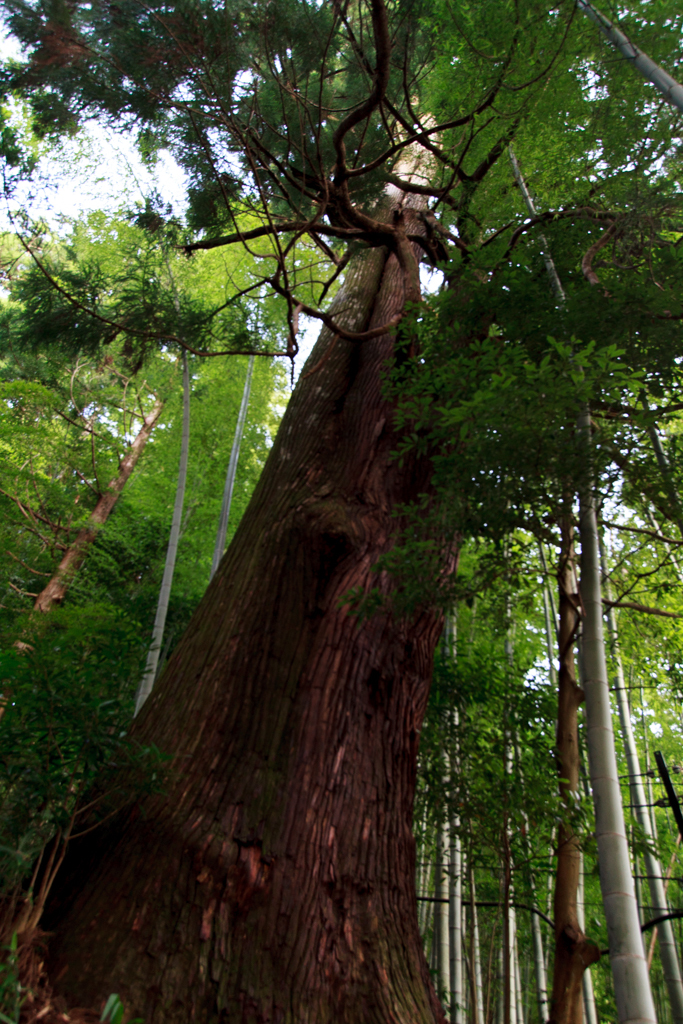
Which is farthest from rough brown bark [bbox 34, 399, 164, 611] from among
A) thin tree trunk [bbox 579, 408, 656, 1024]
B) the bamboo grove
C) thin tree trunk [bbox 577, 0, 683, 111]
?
thin tree trunk [bbox 577, 0, 683, 111]

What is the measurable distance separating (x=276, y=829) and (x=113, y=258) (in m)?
5.47

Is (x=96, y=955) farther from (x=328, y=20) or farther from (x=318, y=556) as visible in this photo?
(x=328, y=20)

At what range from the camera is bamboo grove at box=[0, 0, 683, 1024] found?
Result: 1.33 meters

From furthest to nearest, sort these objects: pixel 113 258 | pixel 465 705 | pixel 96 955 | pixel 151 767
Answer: pixel 113 258 < pixel 465 705 < pixel 151 767 < pixel 96 955

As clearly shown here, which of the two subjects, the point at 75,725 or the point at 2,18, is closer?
the point at 75,725

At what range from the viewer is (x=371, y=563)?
2.11 meters

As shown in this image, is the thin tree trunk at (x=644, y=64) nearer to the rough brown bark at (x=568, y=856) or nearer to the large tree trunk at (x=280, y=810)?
the rough brown bark at (x=568, y=856)

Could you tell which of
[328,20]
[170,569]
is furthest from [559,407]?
[328,20]

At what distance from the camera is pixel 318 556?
2102 mm

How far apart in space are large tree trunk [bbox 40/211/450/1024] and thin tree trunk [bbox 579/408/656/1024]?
0.50 metres

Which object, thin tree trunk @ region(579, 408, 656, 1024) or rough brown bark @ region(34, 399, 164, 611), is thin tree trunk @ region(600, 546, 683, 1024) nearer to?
thin tree trunk @ region(579, 408, 656, 1024)

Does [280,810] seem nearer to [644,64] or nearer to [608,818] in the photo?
[608,818]

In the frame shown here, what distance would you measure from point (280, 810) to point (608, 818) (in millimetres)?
850

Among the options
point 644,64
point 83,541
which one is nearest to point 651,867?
point 644,64
